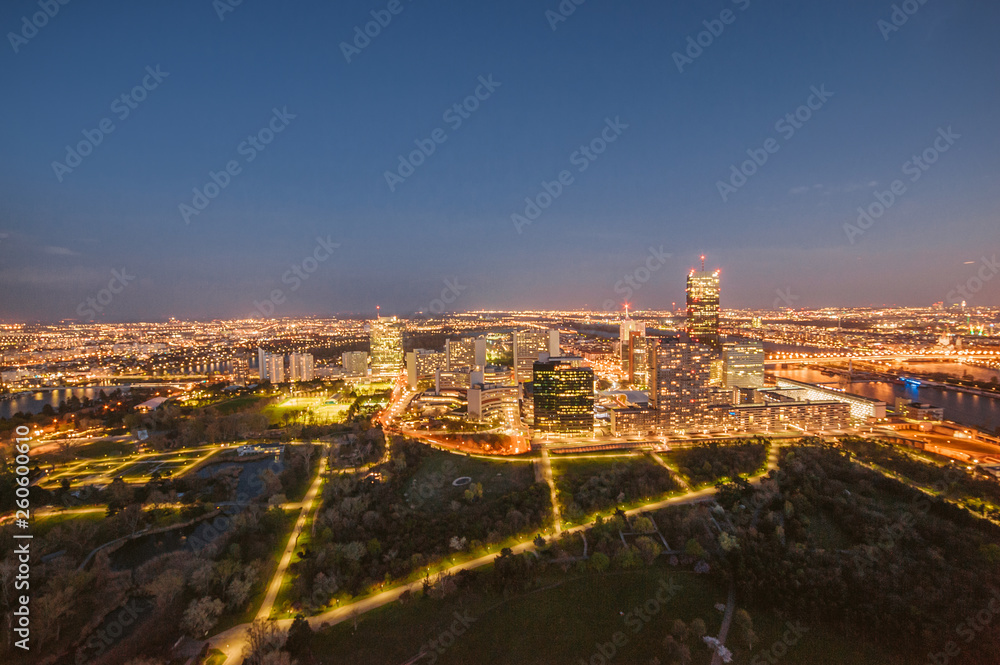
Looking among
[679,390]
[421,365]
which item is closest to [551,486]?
[679,390]

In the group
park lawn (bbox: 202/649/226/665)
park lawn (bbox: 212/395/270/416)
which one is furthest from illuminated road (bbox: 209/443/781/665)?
park lawn (bbox: 212/395/270/416)

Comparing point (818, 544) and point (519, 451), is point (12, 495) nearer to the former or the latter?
point (519, 451)

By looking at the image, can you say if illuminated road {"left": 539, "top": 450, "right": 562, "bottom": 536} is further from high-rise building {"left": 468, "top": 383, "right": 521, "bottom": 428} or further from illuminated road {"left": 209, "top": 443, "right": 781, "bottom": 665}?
high-rise building {"left": 468, "top": 383, "right": 521, "bottom": 428}

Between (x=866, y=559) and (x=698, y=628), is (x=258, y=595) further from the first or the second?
(x=866, y=559)

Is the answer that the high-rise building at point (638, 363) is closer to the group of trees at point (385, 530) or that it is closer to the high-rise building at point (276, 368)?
the group of trees at point (385, 530)

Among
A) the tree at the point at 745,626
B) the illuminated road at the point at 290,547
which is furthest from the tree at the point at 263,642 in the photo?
the tree at the point at 745,626

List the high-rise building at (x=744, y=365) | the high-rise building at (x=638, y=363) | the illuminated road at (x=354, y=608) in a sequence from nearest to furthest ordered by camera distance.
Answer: the illuminated road at (x=354, y=608) → the high-rise building at (x=744, y=365) → the high-rise building at (x=638, y=363)

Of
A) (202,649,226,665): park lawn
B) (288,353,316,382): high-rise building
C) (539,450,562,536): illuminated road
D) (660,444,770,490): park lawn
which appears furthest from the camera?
(288,353,316,382): high-rise building
